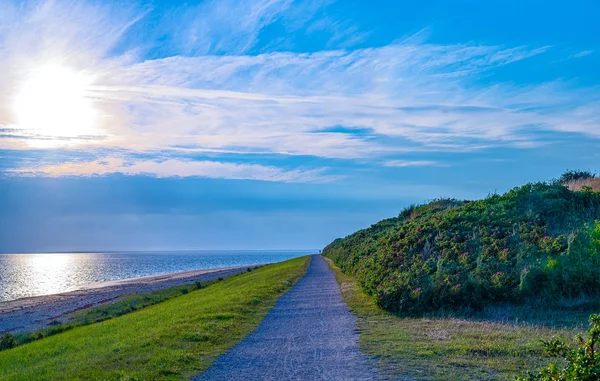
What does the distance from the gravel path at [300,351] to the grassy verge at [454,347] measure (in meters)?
0.47

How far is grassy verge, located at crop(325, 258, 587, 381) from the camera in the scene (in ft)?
29.6

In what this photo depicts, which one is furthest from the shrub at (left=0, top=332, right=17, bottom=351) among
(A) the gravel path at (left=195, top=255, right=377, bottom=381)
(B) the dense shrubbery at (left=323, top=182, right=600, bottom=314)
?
(B) the dense shrubbery at (left=323, top=182, right=600, bottom=314)

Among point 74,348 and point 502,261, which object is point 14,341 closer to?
point 74,348

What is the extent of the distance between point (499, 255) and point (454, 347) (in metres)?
7.02

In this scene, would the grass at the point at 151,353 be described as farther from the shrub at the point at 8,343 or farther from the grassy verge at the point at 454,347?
the shrub at the point at 8,343

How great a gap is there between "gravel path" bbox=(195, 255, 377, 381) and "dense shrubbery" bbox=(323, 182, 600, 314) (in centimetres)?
276

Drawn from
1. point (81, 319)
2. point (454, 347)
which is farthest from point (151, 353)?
point (81, 319)

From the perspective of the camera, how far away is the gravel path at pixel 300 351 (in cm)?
940

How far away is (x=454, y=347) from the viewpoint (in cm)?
1070

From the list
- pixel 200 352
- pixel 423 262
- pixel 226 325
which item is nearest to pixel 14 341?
pixel 226 325

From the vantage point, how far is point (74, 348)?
15.9 meters

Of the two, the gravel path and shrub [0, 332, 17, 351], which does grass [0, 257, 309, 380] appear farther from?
shrub [0, 332, 17, 351]

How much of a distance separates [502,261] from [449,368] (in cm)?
815

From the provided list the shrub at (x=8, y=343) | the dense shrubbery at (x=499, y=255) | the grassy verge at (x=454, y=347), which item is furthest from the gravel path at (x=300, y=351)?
the shrub at (x=8, y=343)
